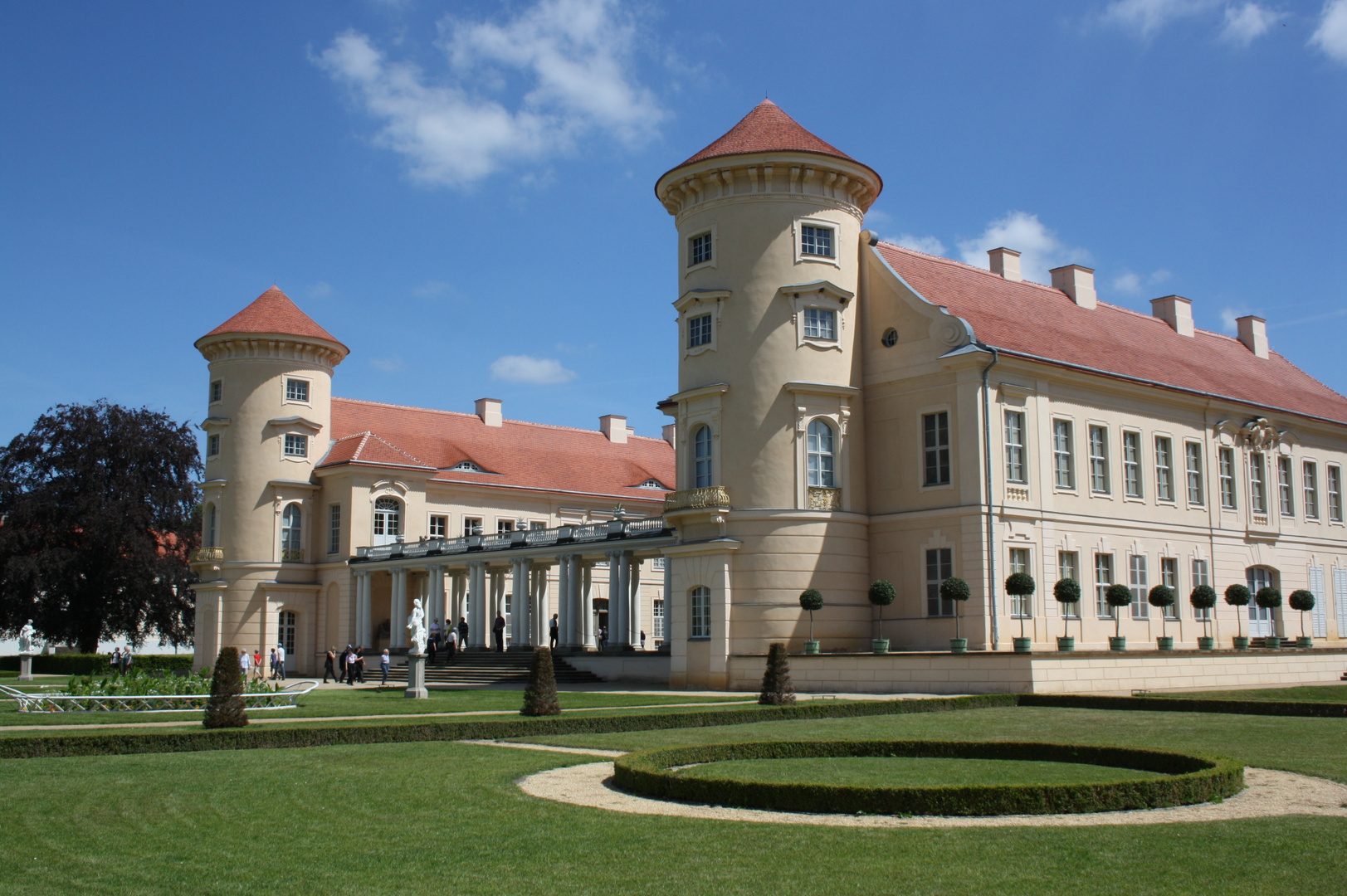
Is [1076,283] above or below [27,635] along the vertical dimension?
above

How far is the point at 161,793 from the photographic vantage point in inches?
504

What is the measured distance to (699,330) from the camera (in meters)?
37.7

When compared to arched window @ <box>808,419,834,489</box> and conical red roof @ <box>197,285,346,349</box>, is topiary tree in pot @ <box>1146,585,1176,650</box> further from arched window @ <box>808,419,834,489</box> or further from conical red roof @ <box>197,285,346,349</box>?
conical red roof @ <box>197,285,346,349</box>

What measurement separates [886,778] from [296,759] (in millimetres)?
7723

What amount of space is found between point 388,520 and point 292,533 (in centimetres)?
437

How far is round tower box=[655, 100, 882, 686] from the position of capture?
1382 inches

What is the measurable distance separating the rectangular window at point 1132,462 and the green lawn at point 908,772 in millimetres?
25054

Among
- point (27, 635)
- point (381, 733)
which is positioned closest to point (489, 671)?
point (381, 733)

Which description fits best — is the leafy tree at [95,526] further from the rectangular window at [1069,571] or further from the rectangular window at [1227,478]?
the rectangular window at [1227,478]

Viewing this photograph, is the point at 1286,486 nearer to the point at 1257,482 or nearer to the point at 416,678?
the point at 1257,482

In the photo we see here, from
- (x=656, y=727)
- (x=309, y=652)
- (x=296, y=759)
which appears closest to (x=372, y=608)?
(x=309, y=652)

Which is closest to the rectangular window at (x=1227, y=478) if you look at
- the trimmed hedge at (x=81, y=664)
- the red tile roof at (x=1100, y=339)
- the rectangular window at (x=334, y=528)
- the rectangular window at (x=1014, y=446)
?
the red tile roof at (x=1100, y=339)

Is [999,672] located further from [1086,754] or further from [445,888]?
[445,888]

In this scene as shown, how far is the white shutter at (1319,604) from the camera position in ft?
145
